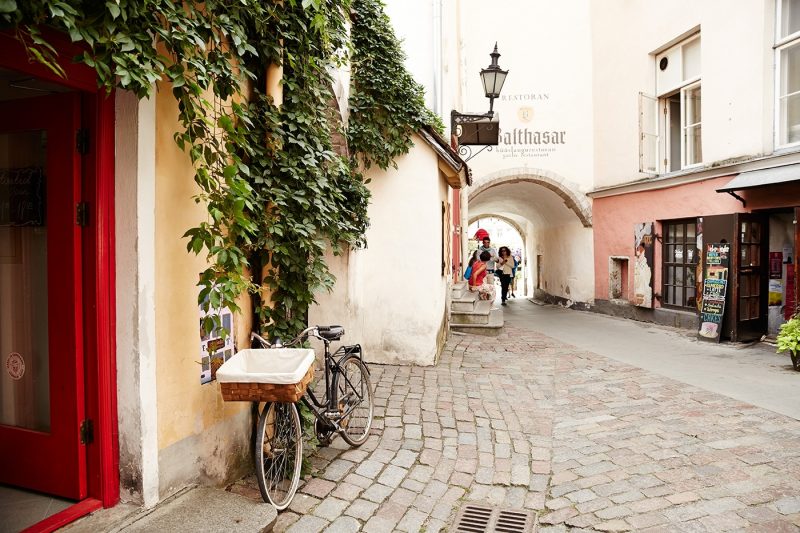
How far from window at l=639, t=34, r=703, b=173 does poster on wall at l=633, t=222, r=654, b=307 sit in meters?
1.45

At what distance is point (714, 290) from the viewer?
9.41 m

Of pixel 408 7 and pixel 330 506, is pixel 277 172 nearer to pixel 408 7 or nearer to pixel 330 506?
pixel 330 506

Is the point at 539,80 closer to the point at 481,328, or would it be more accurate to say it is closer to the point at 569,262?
the point at 569,262

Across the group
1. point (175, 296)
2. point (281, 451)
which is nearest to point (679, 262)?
point (281, 451)

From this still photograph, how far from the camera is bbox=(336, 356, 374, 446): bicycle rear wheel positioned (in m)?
4.29

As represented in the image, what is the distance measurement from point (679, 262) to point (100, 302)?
1145 centimetres

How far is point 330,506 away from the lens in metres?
3.40

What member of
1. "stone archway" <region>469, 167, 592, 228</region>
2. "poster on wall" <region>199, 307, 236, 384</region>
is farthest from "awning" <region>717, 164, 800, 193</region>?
"poster on wall" <region>199, 307, 236, 384</region>

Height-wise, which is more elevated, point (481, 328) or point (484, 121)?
point (484, 121)

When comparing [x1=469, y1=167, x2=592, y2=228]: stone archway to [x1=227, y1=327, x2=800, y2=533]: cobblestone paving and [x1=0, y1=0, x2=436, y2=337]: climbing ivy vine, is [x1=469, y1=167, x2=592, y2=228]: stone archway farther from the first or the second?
[x1=0, y1=0, x2=436, y2=337]: climbing ivy vine

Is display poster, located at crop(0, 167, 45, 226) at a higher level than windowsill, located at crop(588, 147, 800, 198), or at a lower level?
lower

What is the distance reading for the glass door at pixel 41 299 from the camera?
2877 millimetres

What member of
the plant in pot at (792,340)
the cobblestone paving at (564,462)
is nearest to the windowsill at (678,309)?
the plant in pot at (792,340)

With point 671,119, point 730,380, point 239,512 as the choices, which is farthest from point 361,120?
point 671,119
